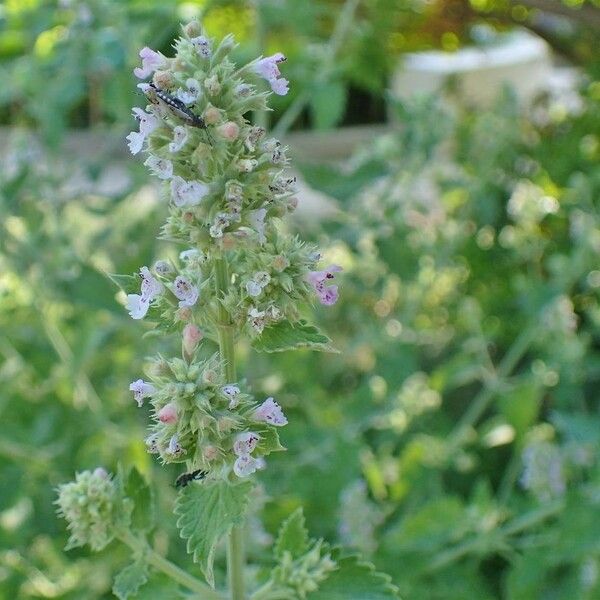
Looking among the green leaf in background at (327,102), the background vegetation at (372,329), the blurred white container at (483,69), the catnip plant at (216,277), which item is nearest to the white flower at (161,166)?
the catnip plant at (216,277)

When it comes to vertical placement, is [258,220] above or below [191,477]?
above

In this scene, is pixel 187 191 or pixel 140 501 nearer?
pixel 187 191

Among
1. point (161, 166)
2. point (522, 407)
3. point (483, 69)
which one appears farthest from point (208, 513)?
point (483, 69)

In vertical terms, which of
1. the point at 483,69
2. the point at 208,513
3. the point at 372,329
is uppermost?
the point at 208,513

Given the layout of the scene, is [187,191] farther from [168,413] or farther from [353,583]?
[353,583]

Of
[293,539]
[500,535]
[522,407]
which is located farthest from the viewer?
[522,407]

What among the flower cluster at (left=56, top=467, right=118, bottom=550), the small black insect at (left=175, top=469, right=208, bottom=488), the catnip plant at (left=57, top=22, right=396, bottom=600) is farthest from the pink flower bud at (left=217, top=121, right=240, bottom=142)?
the flower cluster at (left=56, top=467, right=118, bottom=550)

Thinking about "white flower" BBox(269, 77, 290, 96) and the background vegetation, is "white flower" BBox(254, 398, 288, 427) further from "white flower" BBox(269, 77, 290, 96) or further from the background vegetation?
the background vegetation
